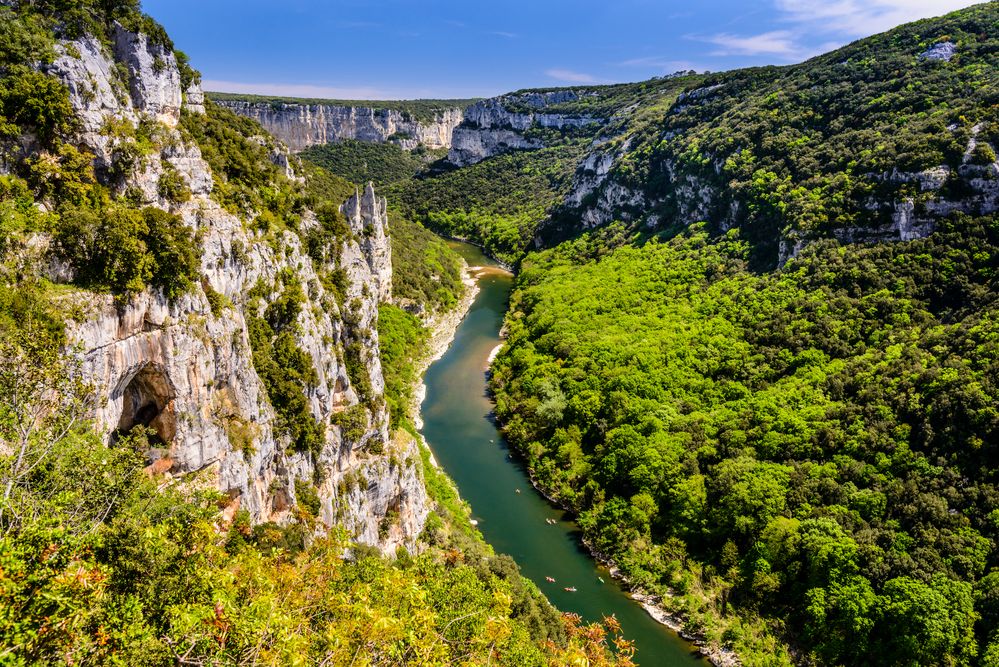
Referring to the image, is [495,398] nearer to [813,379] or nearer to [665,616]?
[665,616]

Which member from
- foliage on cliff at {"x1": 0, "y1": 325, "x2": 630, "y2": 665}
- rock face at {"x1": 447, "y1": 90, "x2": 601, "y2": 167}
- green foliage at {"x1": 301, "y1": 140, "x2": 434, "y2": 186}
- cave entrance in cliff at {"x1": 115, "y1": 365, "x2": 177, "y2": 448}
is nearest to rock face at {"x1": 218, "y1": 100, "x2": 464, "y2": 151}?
green foliage at {"x1": 301, "y1": 140, "x2": 434, "y2": 186}

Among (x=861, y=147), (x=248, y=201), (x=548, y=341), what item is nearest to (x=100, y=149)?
(x=248, y=201)

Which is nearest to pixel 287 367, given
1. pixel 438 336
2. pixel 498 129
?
pixel 438 336

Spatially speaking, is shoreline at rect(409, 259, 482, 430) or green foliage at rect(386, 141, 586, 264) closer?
shoreline at rect(409, 259, 482, 430)

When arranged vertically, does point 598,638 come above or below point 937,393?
below

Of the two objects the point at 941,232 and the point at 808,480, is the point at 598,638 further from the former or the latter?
the point at 941,232

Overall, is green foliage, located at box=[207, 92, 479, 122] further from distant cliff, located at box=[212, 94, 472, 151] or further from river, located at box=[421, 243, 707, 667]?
river, located at box=[421, 243, 707, 667]
